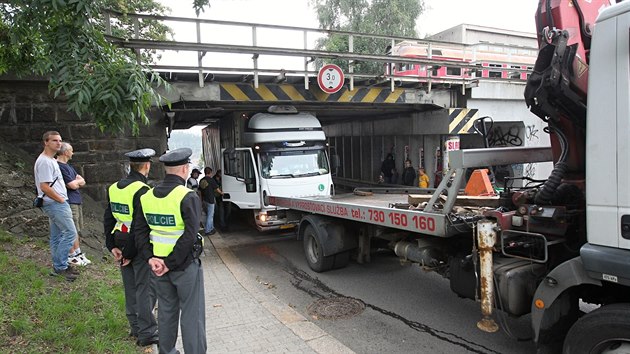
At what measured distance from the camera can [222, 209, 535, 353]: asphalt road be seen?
4.29 metres

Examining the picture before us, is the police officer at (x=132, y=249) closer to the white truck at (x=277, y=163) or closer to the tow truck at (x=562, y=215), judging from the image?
the tow truck at (x=562, y=215)

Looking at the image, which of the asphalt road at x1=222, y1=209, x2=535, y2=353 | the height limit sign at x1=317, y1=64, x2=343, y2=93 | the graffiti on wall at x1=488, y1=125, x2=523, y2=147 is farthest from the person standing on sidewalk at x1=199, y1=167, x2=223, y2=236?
the graffiti on wall at x1=488, y1=125, x2=523, y2=147

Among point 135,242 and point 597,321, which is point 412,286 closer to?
point 597,321

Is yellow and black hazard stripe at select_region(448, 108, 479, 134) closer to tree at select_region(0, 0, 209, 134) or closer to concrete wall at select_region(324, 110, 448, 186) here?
concrete wall at select_region(324, 110, 448, 186)

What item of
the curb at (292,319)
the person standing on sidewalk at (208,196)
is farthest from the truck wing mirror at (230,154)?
the curb at (292,319)

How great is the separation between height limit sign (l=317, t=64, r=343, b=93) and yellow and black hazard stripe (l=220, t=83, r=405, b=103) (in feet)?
1.78

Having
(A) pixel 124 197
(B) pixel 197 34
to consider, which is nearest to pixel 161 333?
(A) pixel 124 197

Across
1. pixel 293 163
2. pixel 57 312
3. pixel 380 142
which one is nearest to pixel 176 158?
pixel 57 312

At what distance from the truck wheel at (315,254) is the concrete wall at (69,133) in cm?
416

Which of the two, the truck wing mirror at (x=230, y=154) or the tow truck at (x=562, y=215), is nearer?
the tow truck at (x=562, y=215)

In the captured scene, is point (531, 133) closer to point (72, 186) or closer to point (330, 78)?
point (330, 78)

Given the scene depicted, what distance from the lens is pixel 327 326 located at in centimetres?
480

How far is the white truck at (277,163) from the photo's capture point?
8.92 meters

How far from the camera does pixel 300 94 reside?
10.3 m
